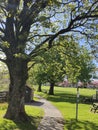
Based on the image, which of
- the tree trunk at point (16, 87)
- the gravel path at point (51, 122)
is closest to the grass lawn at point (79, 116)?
the gravel path at point (51, 122)

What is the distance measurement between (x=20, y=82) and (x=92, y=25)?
5.64 meters

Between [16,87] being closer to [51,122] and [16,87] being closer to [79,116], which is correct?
[51,122]

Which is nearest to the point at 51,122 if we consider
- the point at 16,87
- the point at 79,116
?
the point at 16,87

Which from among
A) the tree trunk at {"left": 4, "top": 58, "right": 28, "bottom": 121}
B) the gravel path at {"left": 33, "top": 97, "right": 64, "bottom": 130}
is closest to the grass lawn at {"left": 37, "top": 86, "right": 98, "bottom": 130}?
the gravel path at {"left": 33, "top": 97, "right": 64, "bottom": 130}

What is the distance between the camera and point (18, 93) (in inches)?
840

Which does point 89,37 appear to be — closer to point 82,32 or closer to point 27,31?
point 82,32

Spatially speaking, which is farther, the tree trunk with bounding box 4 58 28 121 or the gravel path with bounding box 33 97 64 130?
the tree trunk with bounding box 4 58 28 121

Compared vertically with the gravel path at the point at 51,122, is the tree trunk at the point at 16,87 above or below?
above

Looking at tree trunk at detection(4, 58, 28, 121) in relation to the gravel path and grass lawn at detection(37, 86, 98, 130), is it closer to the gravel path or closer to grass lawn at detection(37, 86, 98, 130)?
the gravel path

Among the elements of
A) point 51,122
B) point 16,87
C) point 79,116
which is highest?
point 16,87

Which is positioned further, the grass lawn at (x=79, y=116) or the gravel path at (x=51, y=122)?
the grass lawn at (x=79, y=116)

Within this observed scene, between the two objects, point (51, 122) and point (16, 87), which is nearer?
point (16, 87)

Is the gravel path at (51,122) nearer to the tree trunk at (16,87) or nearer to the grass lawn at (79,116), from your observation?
the grass lawn at (79,116)

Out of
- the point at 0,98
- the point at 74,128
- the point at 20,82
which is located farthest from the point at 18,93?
the point at 0,98
